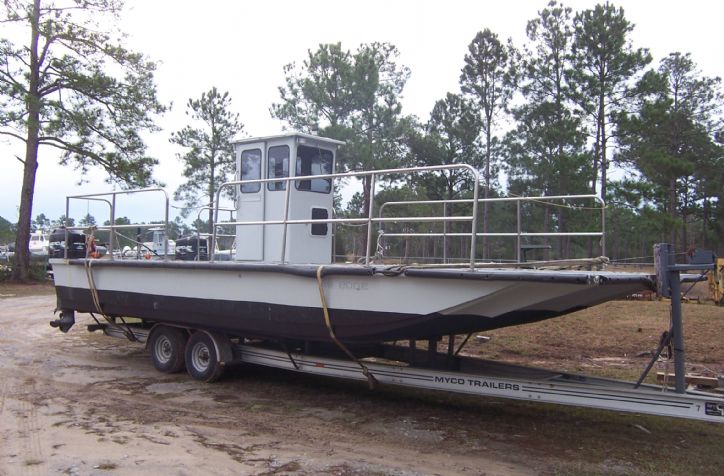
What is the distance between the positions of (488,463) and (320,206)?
4.75 m

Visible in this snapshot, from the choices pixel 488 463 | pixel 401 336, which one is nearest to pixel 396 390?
pixel 401 336

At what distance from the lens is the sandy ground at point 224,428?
477cm

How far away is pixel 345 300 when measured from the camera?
235 inches

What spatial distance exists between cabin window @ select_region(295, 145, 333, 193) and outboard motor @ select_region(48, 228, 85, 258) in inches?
141

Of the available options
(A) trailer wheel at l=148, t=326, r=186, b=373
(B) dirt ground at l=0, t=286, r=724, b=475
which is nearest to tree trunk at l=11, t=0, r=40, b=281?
(B) dirt ground at l=0, t=286, r=724, b=475

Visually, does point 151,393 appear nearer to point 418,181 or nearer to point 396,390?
point 396,390

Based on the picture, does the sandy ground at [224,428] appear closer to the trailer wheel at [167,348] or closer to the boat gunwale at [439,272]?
the trailer wheel at [167,348]

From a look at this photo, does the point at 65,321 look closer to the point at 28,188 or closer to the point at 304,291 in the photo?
the point at 304,291

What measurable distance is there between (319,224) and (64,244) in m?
3.99

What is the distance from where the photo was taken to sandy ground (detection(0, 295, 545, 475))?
4.77 meters

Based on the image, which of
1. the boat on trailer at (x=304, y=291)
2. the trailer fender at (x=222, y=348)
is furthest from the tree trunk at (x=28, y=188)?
the trailer fender at (x=222, y=348)

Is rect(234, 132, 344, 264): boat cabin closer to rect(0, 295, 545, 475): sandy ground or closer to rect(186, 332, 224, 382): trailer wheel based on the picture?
rect(186, 332, 224, 382): trailer wheel

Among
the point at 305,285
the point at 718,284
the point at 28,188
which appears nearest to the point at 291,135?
the point at 305,285

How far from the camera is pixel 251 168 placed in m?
8.88
